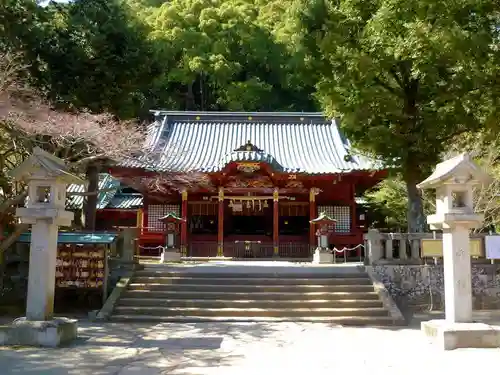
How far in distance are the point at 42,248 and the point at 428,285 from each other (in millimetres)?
9480

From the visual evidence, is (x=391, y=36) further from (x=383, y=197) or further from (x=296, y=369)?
(x=383, y=197)

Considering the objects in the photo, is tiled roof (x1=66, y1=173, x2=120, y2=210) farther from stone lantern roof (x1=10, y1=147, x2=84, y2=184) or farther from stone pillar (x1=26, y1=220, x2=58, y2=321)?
stone pillar (x1=26, y1=220, x2=58, y2=321)

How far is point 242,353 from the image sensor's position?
777 cm

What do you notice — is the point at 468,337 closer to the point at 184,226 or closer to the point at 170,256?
the point at 170,256

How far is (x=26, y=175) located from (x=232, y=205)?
12898mm

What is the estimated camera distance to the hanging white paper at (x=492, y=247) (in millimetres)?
12281

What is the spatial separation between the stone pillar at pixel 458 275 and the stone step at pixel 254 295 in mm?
3487

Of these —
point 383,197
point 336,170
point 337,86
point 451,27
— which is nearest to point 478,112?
point 451,27

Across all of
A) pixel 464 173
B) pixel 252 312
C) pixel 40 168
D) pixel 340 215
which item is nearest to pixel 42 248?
pixel 40 168

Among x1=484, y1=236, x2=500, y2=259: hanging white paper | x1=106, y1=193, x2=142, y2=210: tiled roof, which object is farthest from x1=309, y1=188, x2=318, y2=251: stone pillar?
x1=106, y1=193, x2=142, y2=210: tiled roof

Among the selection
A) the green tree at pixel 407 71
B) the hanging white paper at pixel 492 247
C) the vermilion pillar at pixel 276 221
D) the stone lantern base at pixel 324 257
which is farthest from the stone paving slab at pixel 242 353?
the vermilion pillar at pixel 276 221

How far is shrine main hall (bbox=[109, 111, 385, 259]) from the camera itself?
19969 mm

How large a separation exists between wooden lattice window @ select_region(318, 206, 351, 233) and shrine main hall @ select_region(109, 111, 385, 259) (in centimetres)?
4

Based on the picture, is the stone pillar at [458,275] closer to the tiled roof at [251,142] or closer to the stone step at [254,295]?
the stone step at [254,295]
